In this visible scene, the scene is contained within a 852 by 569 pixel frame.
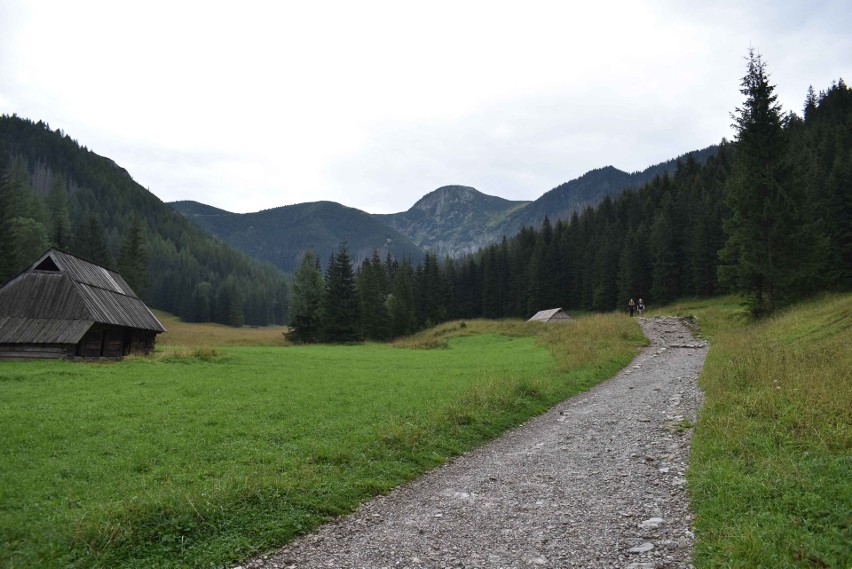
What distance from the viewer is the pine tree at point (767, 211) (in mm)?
34844

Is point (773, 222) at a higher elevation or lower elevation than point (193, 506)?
higher

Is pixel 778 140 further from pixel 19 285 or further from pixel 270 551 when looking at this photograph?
pixel 19 285

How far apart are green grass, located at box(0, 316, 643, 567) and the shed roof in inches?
201

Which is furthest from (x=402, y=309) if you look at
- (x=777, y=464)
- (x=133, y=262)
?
(x=777, y=464)

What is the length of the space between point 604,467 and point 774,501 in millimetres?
4136

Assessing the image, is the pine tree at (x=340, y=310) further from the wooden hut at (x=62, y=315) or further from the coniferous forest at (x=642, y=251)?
the wooden hut at (x=62, y=315)

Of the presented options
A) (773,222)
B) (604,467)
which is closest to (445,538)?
(604,467)

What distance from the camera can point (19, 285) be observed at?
34438mm

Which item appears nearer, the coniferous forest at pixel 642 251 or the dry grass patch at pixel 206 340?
the coniferous forest at pixel 642 251

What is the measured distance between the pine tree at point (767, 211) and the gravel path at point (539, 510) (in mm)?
27138

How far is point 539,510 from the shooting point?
8.76 meters

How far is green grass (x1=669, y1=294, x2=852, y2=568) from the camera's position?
5.88 m

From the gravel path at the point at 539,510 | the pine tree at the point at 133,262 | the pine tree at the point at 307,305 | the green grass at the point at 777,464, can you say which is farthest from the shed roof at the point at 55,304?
the pine tree at the point at 133,262

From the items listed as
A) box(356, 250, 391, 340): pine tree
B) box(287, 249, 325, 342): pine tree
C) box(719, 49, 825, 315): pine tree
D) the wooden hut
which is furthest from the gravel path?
box(356, 250, 391, 340): pine tree
